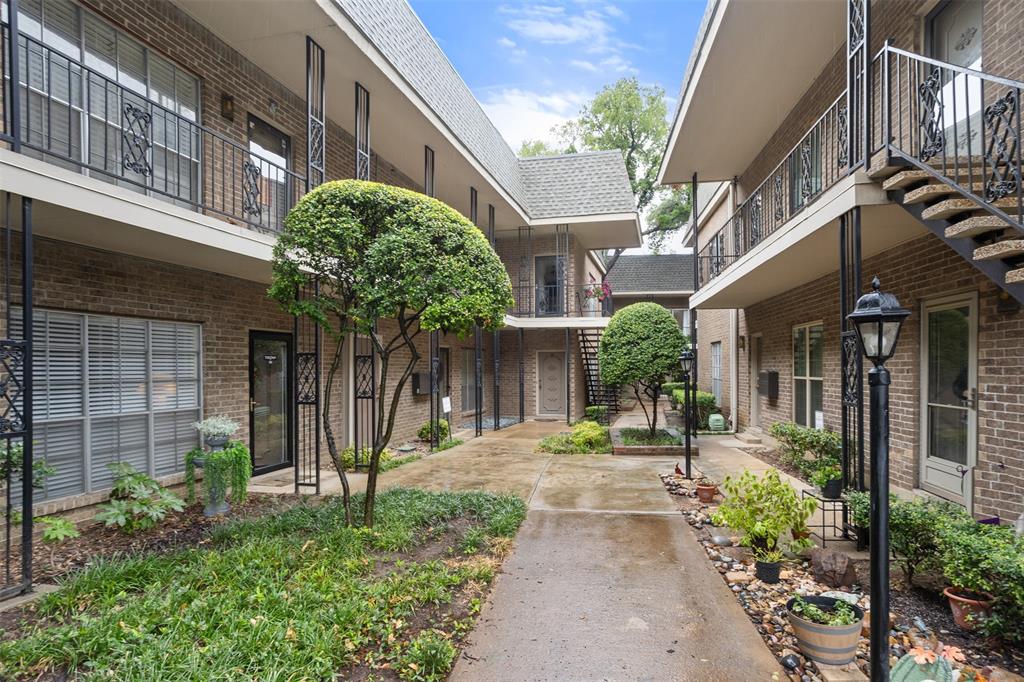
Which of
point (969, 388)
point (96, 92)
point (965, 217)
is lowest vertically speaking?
point (969, 388)

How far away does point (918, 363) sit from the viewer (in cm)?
575

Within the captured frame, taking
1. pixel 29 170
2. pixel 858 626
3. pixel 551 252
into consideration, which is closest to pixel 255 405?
pixel 29 170

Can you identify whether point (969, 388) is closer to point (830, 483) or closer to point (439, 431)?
point (830, 483)

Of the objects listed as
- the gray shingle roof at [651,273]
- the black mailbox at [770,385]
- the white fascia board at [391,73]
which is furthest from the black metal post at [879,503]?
the gray shingle roof at [651,273]

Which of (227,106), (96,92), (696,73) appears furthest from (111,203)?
(696,73)

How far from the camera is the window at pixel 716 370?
15102mm

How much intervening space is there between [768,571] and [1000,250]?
2.81 metres

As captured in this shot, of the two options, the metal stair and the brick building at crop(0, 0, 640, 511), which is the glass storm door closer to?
the brick building at crop(0, 0, 640, 511)

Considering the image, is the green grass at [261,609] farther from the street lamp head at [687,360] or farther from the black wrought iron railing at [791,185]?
the black wrought iron railing at [791,185]

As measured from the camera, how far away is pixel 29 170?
11.8ft

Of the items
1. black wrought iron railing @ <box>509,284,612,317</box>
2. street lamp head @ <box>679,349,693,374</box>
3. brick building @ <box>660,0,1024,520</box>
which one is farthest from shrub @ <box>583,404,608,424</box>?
street lamp head @ <box>679,349,693,374</box>

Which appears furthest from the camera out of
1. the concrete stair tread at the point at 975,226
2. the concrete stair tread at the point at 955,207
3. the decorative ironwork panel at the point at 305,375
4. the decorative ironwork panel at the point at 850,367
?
the decorative ironwork panel at the point at 305,375

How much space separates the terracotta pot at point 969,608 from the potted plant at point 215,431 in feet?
22.5

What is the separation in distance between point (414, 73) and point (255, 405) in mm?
5970
